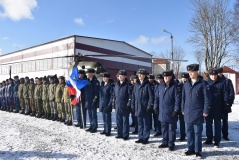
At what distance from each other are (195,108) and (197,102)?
140mm

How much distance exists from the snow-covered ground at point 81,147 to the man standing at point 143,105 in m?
0.34

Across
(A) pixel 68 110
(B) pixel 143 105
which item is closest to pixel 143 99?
(B) pixel 143 105

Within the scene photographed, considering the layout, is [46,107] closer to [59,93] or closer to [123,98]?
[59,93]

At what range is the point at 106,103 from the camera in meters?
7.52

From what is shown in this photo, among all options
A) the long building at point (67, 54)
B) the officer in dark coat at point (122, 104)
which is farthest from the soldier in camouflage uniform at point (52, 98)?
the long building at point (67, 54)

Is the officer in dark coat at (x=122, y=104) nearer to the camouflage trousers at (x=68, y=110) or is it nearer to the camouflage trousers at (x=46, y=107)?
the camouflage trousers at (x=68, y=110)

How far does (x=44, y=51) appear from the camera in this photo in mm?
31750

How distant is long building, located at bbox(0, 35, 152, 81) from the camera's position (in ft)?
89.1

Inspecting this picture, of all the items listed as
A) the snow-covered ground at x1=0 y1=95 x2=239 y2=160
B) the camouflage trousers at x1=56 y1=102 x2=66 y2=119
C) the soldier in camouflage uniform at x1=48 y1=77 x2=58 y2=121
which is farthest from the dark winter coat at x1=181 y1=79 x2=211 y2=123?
the soldier in camouflage uniform at x1=48 y1=77 x2=58 y2=121

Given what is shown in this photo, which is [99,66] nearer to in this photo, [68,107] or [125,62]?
[68,107]

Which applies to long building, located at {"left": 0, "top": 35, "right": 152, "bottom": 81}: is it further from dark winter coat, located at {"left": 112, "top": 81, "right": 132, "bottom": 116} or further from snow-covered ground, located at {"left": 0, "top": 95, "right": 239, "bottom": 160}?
dark winter coat, located at {"left": 112, "top": 81, "right": 132, "bottom": 116}

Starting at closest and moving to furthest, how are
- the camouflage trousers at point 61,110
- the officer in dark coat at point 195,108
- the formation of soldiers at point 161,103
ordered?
the officer in dark coat at point 195,108 < the formation of soldiers at point 161,103 < the camouflage trousers at point 61,110

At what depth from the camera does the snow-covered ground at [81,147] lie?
534 cm

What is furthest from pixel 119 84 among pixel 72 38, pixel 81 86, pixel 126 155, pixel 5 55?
pixel 5 55
